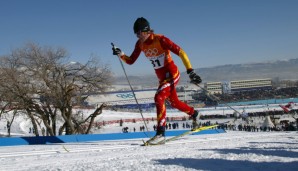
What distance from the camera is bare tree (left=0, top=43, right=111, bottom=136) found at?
1716 cm

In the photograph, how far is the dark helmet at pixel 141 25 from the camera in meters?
6.12

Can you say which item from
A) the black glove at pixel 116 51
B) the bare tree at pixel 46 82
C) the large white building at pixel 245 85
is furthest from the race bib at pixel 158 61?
the large white building at pixel 245 85

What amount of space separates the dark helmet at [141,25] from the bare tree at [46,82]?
12307 mm

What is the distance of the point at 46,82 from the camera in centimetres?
1741

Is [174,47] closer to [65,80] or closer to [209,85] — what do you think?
[65,80]

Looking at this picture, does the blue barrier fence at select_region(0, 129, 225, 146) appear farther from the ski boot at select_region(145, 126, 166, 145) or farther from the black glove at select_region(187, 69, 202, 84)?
the black glove at select_region(187, 69, 202, 84)

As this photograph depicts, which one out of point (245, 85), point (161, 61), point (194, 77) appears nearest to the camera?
point (194, 77)

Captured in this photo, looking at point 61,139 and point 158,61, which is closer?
point 158,61

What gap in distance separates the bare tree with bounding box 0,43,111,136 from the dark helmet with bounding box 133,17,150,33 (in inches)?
485

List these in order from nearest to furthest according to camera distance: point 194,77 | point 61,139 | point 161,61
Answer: point 194,77 → point 161,61 → point 61,139

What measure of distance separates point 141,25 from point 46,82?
491 inches

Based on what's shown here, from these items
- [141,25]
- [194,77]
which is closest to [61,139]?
[141,25]

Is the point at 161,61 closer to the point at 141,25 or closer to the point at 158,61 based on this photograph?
the point at 158,61

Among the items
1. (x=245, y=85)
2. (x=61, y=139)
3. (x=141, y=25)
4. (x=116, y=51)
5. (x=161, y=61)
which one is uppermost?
(x=245, y=85)
